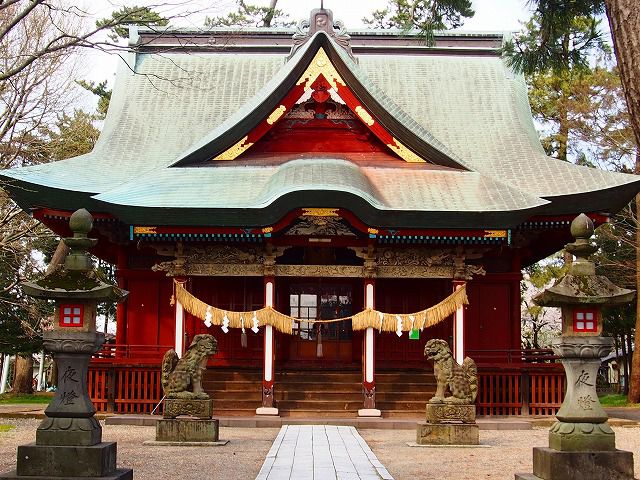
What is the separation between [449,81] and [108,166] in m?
9.94

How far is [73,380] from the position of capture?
28.3ft

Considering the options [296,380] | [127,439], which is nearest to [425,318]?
[296,380]

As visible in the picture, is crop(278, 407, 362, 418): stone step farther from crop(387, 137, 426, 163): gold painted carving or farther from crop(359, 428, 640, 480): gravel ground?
crop(387, 137, 426, 163): gold painted carving

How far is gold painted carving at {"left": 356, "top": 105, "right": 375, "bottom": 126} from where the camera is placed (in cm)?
1895

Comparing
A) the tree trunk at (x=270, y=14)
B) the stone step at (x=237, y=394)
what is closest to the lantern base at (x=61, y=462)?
the stone step at (x=237, y=394)

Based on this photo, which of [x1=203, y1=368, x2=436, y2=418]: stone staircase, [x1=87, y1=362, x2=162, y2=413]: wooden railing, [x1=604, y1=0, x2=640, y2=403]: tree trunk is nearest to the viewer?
[x1=604, y1=0, x2=640, y2=403]: tree trunk

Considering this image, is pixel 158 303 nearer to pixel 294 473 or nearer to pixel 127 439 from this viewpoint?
pixel 127 439

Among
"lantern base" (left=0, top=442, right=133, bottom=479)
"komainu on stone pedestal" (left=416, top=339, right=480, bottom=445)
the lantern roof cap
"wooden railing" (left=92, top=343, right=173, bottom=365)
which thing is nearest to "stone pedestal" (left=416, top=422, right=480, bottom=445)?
"komainu on stone pedestal" (left=416, top=339, right=480, bottom=445)

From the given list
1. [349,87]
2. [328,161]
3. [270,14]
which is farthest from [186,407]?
[270,14]

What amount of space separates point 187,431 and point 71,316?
4.98 m

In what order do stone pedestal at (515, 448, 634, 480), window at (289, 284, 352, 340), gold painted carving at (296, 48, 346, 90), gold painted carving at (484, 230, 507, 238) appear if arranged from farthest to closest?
window at (289, 284, 352, 340)
gold painted carving at (296, 48, 346, 90)
gold painted carving at (484, 230, 507, 238)
stone pedestal at (515, 448, 634, 480)

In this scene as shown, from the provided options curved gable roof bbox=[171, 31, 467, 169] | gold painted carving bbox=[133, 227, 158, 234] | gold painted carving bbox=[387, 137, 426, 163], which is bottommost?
gold painted carving bbox=[133, 227, 158, 234]

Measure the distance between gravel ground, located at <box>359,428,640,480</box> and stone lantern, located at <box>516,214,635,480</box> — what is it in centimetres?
206

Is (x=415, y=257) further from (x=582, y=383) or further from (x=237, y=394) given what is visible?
(x=582, y=383)
